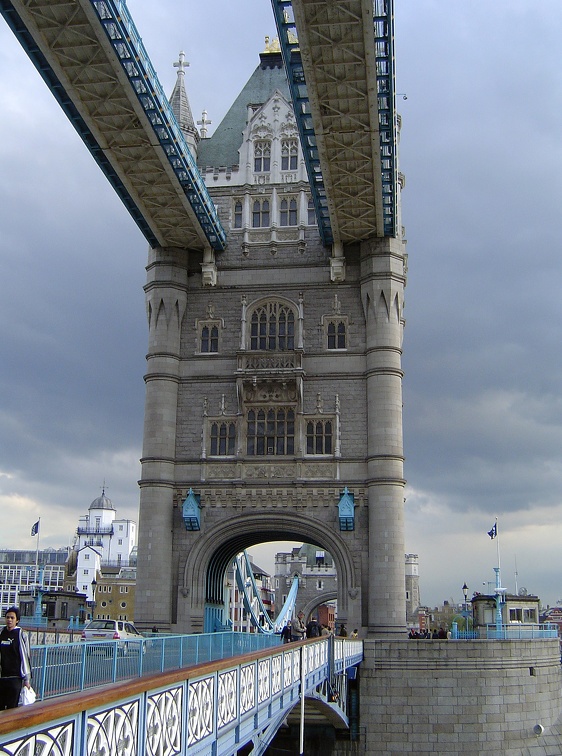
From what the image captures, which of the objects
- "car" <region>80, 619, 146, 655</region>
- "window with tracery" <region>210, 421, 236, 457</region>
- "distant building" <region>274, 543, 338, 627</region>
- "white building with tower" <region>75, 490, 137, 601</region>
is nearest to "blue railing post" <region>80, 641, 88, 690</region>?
"car" <region>80, 619, 146, 655</region>

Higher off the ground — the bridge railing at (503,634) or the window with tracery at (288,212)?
the window with tracery at (288,212)

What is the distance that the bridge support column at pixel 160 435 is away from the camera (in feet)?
120

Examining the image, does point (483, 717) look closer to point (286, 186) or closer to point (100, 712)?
point (286, 186)

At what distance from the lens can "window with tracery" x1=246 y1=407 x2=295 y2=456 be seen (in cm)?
3788

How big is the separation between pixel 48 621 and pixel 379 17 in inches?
1214

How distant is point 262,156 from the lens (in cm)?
4194

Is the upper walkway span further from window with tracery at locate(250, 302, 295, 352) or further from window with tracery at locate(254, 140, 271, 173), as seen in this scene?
window with tracery at locate(254, 140, 271, 173)

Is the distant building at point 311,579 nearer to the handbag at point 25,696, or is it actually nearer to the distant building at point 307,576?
the distant building at point 307,576

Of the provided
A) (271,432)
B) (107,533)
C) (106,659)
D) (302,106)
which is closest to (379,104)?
(302,106)

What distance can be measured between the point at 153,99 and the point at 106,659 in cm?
2110

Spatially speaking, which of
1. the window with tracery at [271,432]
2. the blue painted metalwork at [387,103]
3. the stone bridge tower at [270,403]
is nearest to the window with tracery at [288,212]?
the stone bridge tower at [270,403]

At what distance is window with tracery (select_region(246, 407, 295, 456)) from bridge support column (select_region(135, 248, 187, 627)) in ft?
10.9

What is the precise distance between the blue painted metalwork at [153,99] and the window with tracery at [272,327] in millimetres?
4107

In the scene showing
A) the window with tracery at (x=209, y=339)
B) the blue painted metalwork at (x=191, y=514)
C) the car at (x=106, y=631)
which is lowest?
the car at (x=106, y=631)
